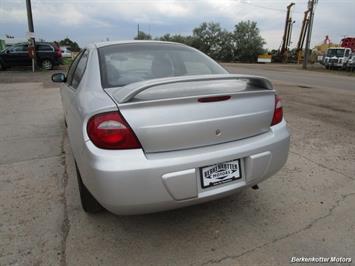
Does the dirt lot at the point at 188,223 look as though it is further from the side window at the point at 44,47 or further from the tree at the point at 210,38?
the tree at the point at 210,38

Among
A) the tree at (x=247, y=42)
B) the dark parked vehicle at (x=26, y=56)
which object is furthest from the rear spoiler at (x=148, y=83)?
the tree at (x=247, y=42)

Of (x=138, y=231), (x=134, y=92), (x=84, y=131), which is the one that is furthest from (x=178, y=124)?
(x=138, y=231)

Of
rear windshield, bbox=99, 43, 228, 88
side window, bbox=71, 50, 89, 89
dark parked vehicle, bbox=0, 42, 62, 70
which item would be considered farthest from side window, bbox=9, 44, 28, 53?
rear windshield, bbox=99, 43, 228, 88

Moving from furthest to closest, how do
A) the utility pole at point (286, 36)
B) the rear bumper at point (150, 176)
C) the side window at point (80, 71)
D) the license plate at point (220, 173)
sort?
the utility pole at point (286, 36) < the side window at point (80, 71) < the license plate at point (220, 173) < the rear bumper at point (150, 176)

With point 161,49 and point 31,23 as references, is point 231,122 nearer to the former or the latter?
point 161,49

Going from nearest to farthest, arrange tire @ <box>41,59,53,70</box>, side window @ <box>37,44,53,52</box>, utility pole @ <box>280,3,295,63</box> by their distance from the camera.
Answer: side window @ <box>37,44,53,52</box>
tire @ <box>41,59,53,70</box>
utility pole @ <box>280,3,295,63</box>

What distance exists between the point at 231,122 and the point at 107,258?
4.35 ft

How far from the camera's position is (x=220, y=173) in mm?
2029

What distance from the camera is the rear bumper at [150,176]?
1.78m

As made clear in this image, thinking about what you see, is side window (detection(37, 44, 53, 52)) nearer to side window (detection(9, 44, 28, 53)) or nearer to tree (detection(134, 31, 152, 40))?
side window (detection(9, 44, 28, 53))

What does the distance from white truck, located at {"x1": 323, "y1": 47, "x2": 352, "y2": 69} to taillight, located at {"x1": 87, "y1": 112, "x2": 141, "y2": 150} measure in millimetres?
32354

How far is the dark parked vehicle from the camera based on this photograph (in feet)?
56.6

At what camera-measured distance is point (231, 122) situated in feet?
6.77

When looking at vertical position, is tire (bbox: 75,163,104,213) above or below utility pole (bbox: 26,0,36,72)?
below
